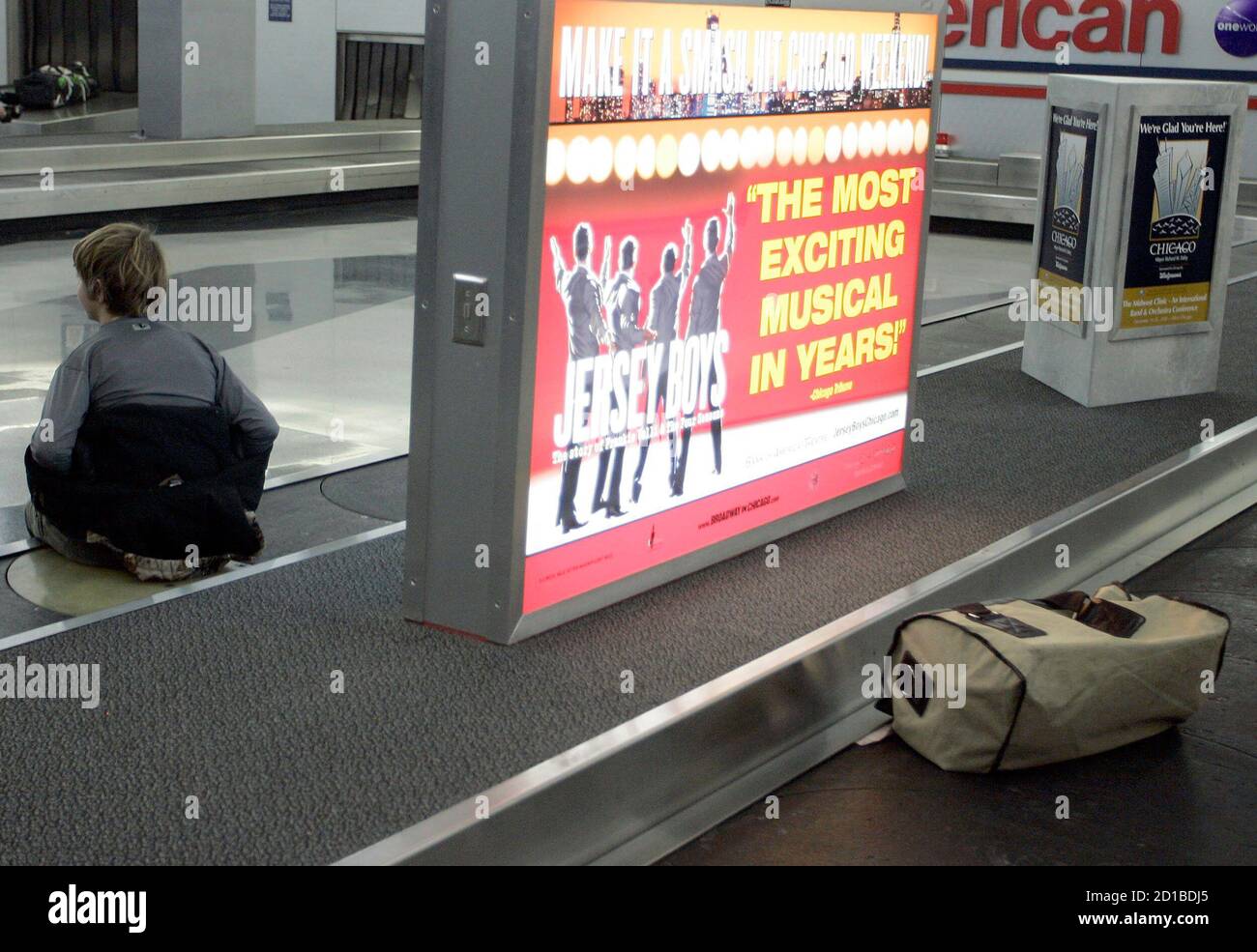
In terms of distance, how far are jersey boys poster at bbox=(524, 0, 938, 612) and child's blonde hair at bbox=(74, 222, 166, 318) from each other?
1318 mm

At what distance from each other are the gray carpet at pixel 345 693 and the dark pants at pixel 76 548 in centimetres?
66

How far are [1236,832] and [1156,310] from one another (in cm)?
340

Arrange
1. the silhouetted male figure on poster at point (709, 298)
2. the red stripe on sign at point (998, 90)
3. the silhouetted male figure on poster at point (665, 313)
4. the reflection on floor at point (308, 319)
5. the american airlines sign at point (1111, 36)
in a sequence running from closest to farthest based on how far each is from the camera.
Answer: the silhouetted male figure on poster at point (665, 313), the silhouetted male figure on poster at point (709, 298), the reflection on floor at point (308, 319), the american airlines sign at point (1111, 36), the red stripe on sign at point (998, 90)

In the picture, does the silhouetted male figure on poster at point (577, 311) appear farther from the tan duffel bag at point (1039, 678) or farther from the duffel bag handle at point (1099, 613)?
the duffel bag handle at point (1099, 613)

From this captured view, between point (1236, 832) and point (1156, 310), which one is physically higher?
point (1156, 310)

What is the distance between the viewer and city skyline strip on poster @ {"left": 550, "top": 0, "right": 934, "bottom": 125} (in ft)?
10.1

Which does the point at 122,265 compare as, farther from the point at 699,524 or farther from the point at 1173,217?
the point at 1173,217

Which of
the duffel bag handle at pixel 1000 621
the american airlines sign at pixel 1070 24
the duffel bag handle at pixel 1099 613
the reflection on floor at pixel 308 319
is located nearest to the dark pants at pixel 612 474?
the duffel bag handle at pixel 1000 621

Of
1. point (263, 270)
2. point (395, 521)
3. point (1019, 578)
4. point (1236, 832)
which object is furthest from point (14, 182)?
point (1236, 832)

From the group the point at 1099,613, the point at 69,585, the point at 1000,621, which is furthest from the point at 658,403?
the point at 69,585

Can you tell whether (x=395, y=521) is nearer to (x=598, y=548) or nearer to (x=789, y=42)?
(x=598, y=548)

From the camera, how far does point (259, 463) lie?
410cm
